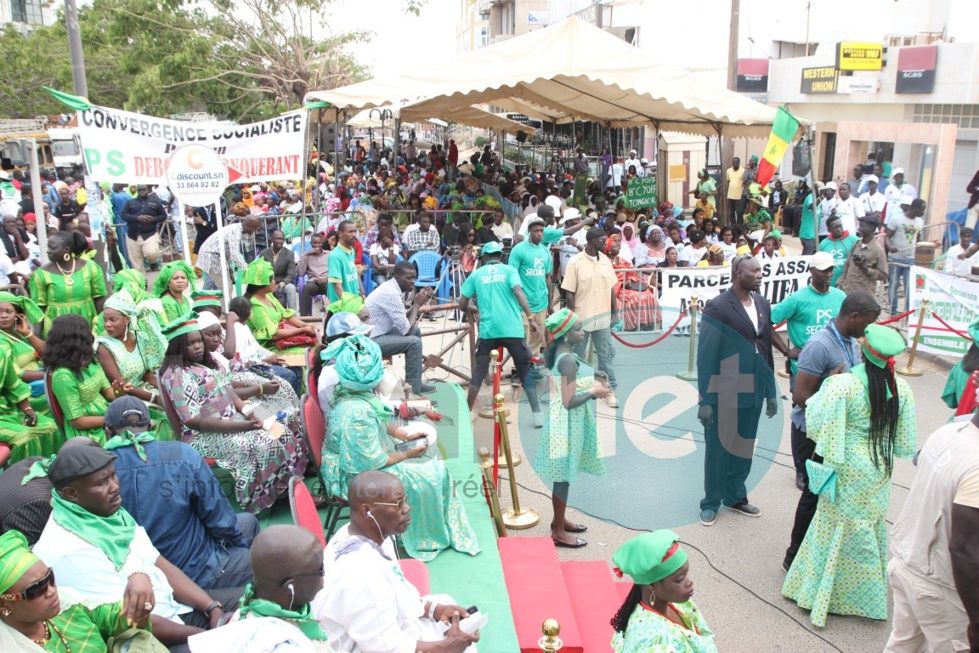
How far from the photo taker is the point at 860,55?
24828 mm

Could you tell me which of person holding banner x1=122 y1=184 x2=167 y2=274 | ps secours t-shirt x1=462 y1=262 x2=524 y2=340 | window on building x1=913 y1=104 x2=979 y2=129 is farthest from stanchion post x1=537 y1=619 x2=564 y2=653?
window on building x1=913 y1=104 x2=979 y2=129

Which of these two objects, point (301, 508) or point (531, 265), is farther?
point (531, 265)

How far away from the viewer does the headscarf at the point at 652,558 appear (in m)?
2.90

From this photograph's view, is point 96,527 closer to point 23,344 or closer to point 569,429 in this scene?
point 569,429

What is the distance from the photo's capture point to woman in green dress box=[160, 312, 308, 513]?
4863 millimetres

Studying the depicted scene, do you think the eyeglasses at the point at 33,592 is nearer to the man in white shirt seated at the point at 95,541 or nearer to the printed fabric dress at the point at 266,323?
the man in white shirt seated at the point at 95,541

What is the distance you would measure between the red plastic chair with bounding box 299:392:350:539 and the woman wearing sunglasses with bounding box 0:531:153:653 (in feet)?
6.41

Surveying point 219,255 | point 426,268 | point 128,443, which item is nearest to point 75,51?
point 219,255

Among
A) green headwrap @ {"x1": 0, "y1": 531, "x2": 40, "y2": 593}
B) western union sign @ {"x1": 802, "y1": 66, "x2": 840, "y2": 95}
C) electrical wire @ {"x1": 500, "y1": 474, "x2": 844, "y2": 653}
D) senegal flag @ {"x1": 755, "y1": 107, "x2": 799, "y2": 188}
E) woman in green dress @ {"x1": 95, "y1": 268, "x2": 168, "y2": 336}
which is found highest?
western union sign @ {"x1": 802, "y1": 66, "x2": 840, "y2": 95}

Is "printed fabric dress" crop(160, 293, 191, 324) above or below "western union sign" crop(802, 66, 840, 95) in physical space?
below

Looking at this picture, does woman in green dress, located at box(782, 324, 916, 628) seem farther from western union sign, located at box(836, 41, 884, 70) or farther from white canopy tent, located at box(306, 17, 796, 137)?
western union sign, located at box(836, 41, 884, 70)

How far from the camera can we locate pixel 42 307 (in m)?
7.14

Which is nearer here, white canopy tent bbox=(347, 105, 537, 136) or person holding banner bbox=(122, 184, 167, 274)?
person holding banner bbox=(122, 184, 167, 274)

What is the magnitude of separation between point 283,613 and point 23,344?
Answer: 4367 millimetres
